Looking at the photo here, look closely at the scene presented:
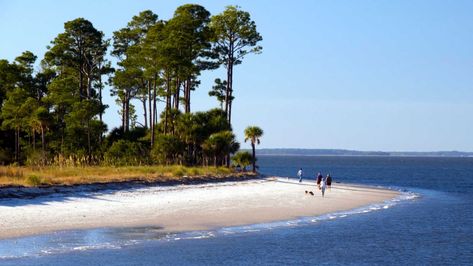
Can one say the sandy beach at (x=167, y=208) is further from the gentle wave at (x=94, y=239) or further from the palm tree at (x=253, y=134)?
the palm tree at (x=253, y=134)

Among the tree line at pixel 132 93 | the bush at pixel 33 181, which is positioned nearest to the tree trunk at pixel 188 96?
the tree line at pixel 132 93

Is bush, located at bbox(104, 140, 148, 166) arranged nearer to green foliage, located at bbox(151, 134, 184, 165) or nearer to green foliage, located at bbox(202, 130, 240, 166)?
green foliage, located at bbox(151, 134, 184, 165)

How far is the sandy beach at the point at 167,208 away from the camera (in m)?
25.7

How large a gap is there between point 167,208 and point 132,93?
140 feet

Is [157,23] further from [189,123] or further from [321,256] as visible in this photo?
[321,256]

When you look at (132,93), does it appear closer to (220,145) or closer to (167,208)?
(220,145)

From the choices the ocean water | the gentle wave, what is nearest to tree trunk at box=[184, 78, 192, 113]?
the ocean water

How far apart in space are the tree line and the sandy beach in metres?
15.7

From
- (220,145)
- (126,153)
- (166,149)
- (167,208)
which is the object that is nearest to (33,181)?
(167,208)

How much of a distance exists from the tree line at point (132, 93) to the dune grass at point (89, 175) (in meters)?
7.34

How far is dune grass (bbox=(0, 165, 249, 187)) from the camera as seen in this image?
111ft

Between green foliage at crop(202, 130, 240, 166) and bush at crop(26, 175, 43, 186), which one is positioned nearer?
bush at crop(26, 175, 43, 186)

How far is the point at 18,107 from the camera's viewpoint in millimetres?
59688

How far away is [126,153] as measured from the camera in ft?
197
